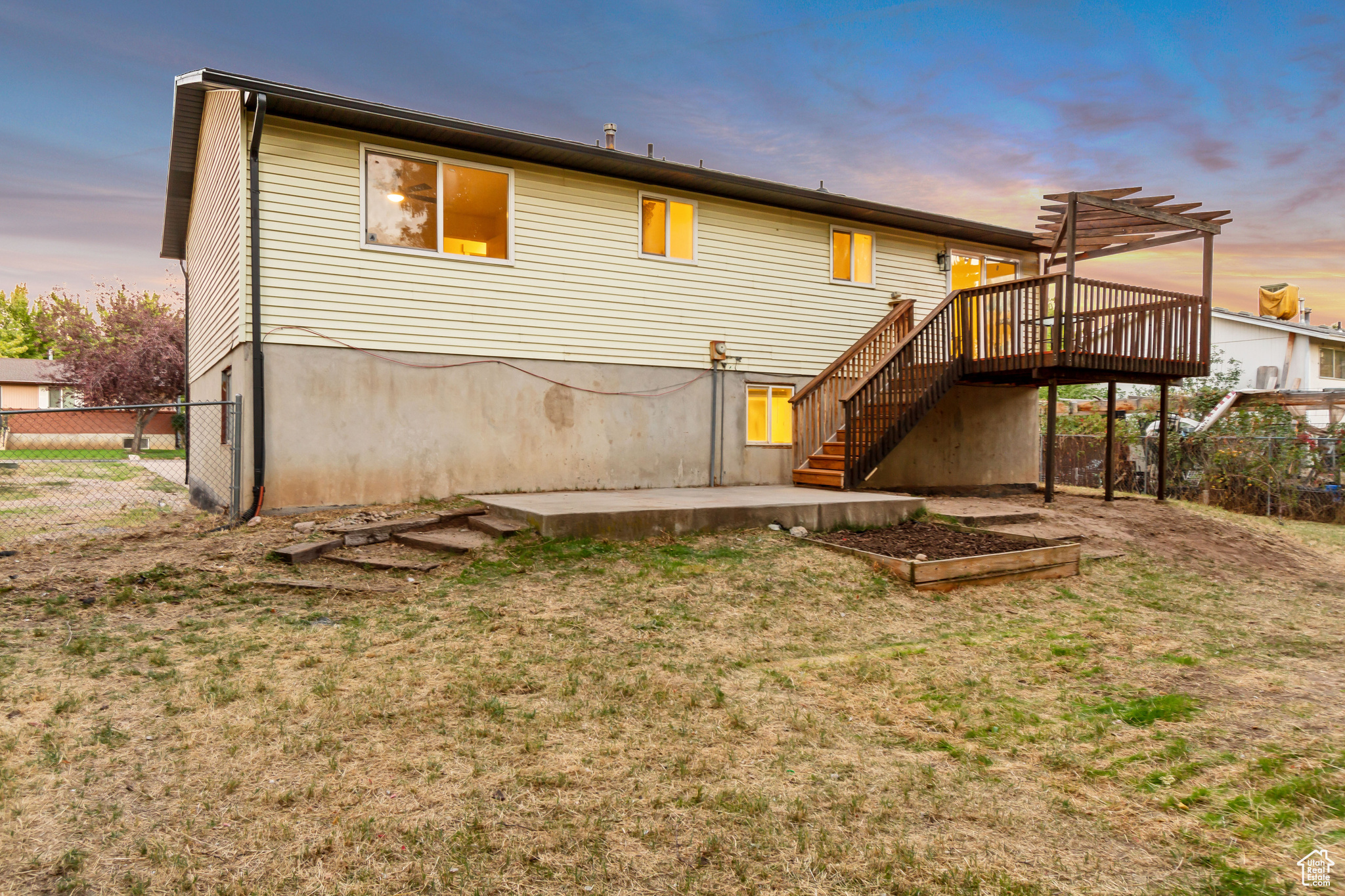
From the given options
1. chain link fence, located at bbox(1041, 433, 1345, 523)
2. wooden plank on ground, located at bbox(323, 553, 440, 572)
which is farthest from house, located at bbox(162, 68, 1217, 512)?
chain link fence, located at bbox(1041, 433, 1345, 523)

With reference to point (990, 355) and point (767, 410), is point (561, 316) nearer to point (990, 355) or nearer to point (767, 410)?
point (767, 410)

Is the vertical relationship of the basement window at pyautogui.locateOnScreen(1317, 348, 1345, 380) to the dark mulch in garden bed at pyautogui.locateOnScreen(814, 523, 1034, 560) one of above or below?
above

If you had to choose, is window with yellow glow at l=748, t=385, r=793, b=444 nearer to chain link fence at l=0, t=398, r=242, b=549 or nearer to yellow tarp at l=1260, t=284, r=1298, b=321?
chain link fence at l=0, t=398, r=242, b=549

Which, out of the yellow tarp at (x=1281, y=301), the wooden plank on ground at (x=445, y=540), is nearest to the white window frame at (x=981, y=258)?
the wooden plank on ground at (x=445, y=540)

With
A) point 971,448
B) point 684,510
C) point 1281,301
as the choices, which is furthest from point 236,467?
point 1281,301

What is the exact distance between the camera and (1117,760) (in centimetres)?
318

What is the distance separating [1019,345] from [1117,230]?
3477 millimetres

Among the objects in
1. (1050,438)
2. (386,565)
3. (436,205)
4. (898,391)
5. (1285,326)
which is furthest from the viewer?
(1285,326)

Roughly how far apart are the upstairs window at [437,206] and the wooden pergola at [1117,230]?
833cm

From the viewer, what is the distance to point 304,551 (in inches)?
259

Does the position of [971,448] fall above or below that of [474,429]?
below

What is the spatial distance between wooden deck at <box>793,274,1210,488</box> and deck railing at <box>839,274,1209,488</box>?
0.01 meters

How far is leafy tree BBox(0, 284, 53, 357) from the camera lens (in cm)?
4784

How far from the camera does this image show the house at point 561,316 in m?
8.48
